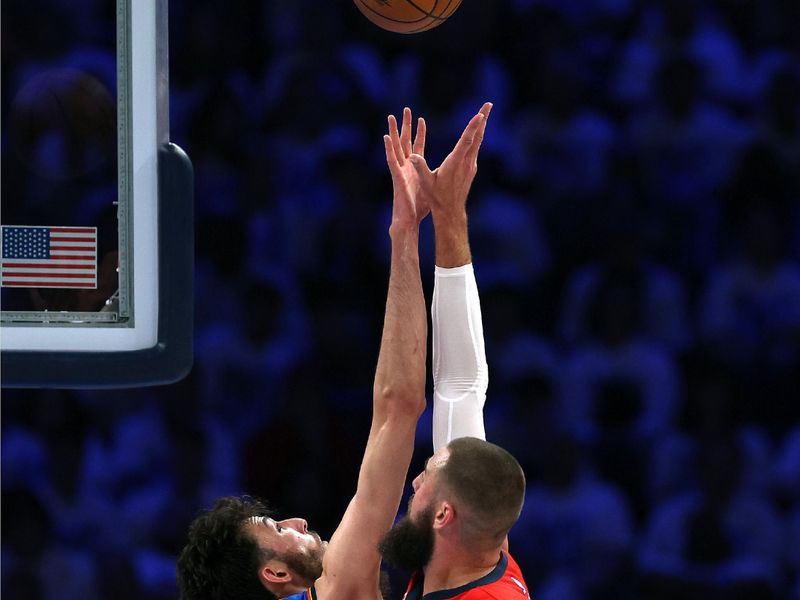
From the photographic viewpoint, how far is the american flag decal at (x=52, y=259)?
2.54 m

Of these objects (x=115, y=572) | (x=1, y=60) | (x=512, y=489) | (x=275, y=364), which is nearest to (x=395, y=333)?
(x=512, y=489)

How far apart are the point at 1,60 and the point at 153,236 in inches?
23.9

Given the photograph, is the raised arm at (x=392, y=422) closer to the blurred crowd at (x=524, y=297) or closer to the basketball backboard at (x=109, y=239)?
the basketball backboard at (x=109, y=239)

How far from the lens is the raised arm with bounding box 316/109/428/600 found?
8.03 feet

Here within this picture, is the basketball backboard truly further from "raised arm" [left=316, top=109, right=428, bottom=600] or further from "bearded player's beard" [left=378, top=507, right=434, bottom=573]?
"bearded player's beard" [left=378, top=507, right=434, bottom=573]

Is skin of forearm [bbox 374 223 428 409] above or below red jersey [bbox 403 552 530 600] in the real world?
above

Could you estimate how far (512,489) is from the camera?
7.09 feet

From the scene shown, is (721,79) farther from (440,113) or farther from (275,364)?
(275,364)

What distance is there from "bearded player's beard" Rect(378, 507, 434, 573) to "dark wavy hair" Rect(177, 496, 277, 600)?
46 cm

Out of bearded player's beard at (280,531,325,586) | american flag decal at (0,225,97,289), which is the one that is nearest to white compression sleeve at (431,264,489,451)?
bearded player's beard at (280,531,325,586)

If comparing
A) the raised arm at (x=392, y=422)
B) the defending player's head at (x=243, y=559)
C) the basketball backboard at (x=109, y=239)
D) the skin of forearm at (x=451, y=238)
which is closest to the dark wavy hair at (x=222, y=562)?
the defending player's head at (x=243, y=559)

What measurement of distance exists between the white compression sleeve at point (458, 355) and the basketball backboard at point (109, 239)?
22.8 inches

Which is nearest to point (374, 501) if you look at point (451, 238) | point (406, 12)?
point (451, 238)

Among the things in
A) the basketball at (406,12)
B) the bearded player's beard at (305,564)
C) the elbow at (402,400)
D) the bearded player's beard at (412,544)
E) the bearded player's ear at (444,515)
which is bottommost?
the bearded player's beard at (305,564)
